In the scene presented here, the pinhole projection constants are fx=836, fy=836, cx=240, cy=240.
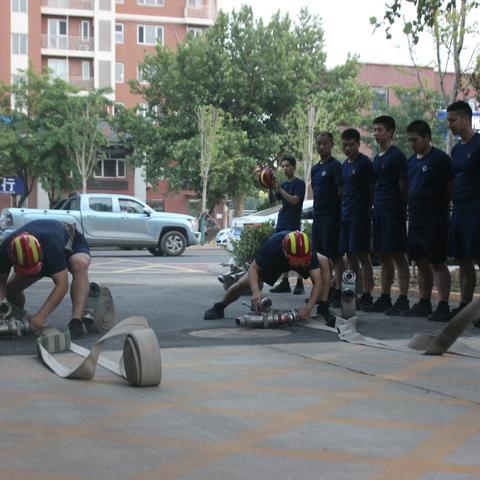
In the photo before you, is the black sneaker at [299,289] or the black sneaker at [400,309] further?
the black sneaker at [299,289]

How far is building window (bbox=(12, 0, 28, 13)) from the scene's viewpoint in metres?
53.9

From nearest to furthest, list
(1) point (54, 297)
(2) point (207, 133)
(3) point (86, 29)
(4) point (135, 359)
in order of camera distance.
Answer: (4) point (135, 359), (1) point (54, 297), (2) point (207, 133), (3) point (86, 29)

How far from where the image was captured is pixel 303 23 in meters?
45.5

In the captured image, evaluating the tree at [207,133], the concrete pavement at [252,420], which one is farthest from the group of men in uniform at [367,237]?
the tree at [207,133]

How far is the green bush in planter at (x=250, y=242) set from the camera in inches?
505

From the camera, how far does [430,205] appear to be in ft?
27.6

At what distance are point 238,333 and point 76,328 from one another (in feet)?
4.77

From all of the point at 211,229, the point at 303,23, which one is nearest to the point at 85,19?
the point at 303,23

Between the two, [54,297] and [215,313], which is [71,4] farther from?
[54,297]

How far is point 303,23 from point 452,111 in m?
38.9

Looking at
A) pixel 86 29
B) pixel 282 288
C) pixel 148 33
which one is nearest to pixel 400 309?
pixel 282 288

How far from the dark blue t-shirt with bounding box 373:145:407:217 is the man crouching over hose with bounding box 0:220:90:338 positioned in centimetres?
321

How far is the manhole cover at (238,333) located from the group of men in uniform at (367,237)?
33 centimetres

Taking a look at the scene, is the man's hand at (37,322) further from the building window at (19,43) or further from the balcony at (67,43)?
the balcony at (67,43)
